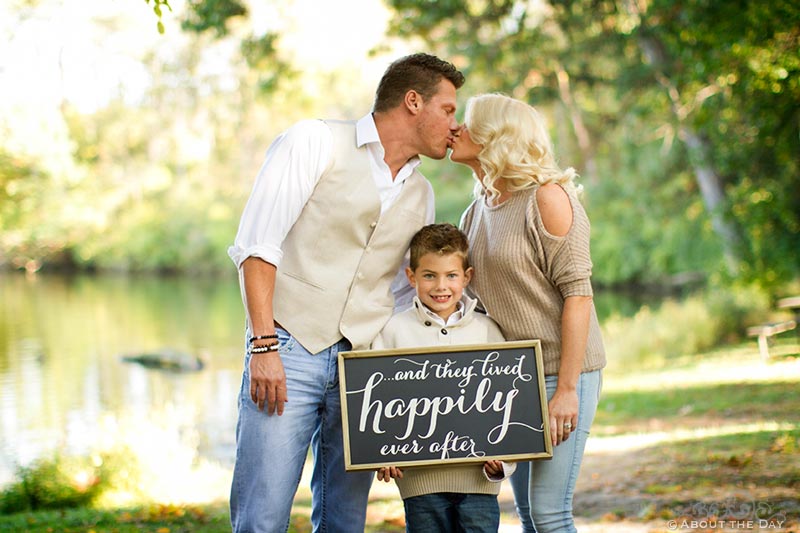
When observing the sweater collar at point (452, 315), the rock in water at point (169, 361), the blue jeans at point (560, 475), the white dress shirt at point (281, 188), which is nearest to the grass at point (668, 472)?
the blue jeans at point (560, 475)

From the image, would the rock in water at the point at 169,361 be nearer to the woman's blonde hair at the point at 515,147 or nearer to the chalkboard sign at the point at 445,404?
the chalkboard sign at the point at 445,404

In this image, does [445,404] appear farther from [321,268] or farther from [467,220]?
[467,220]

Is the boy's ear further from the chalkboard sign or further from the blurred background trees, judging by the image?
the blurred background trees

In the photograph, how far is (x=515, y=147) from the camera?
329cm

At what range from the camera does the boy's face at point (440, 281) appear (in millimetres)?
3389

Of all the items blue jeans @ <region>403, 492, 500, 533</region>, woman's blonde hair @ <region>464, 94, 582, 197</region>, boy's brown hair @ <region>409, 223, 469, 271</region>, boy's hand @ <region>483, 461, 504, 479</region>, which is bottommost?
blue jeans @ <region>403, 492, 500, 533</region>

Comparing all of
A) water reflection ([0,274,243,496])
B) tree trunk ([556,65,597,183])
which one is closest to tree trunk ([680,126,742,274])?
water reflection ([0,274,243,496])

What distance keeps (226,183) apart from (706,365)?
42.4m

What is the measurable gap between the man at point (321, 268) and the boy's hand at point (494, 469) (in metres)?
0.52

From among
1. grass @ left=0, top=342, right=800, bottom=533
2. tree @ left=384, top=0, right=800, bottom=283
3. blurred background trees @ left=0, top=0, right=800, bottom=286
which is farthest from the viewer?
blurred background trees @ left=0, top=0, right=800, bottom=286

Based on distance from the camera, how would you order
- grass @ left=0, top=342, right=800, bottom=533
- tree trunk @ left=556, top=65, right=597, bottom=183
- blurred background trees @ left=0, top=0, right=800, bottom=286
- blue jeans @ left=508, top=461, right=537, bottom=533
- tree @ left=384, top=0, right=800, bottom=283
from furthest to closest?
1. tree trunk @ left=556, top=65, right=597, bottom=183
2. blurred background trees @ left=0, top=0, right=800, bottom=286
3. tree @ left=384, top=0, right=800, bottom=283
4. grass @ left=0, top=342, right=800, bottom=533
5. blue jeans @ left=508, top=461, right=537, bottom=533

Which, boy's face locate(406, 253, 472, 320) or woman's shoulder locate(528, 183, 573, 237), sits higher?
woman's shoulder locate(528, 183, 573, 237)

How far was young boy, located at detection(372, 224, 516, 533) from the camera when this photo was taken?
3303 millimetres

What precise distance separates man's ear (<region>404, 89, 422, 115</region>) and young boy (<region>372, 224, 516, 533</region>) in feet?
1.54
